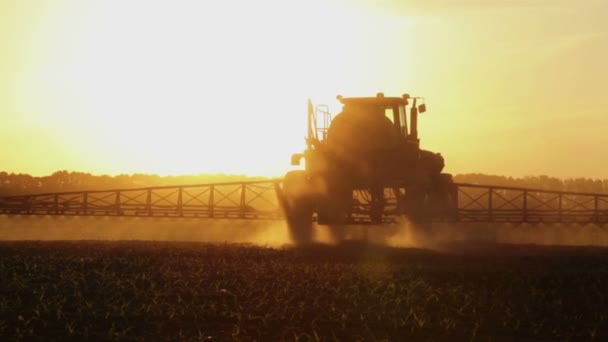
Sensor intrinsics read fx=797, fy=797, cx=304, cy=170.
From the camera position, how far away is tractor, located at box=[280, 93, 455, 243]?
1136 inches

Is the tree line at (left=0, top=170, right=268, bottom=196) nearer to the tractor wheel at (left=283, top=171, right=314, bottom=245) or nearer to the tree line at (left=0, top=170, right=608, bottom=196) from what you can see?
→ the tree line at (left=0, top=170, right=608, bottom=196)

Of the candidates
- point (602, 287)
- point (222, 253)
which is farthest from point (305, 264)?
point (602, 287)

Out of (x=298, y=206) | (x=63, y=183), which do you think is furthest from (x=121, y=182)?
(x=298, y=206)

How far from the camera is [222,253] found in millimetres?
24438

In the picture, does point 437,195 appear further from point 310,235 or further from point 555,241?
point 555,241

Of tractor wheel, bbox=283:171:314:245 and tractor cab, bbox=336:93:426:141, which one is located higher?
tractor cab, bbox=336:93:426:141

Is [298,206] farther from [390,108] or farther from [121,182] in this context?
[121,182]

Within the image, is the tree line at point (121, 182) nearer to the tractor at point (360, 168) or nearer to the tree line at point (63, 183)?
the tree line at point (63, 183)

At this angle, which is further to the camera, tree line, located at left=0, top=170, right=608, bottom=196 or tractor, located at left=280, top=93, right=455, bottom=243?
tree line, located at left=0, top=170, right=608, bottom=196

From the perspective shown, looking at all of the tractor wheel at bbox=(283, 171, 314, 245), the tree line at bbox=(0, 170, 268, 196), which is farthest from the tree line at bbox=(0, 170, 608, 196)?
the tractor wheel at bbox=(283, 171, 314, 245)

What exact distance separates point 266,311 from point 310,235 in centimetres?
1787

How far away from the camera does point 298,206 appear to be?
29938 millimetres

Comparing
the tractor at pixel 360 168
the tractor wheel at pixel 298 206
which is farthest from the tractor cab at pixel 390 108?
the tractor wheel at pixel 298 206

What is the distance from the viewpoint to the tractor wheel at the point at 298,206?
29438 millimetres
